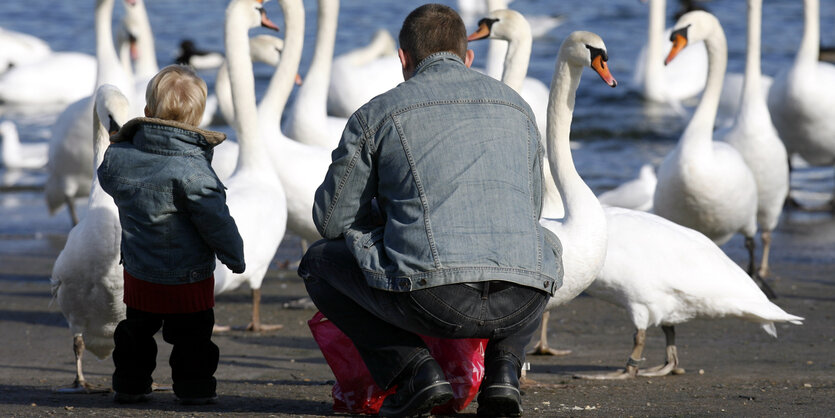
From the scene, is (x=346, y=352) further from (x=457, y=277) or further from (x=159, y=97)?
(x=159, y=97)

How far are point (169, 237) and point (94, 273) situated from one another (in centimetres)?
73

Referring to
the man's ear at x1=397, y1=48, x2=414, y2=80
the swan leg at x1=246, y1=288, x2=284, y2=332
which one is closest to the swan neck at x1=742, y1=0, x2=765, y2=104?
the swan leg at x1=246, y1=288, x2=284, y2=332

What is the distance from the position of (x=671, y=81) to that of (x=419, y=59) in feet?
45.5

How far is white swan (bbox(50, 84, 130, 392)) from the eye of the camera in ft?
15.9

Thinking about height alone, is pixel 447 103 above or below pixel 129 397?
above

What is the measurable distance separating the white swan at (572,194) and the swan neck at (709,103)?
2.01 meters

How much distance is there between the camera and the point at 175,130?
4.28m

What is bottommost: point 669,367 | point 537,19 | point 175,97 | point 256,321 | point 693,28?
point 537,19

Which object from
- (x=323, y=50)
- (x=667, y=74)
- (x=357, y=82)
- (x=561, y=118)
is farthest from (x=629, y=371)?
(x=667, y=74)

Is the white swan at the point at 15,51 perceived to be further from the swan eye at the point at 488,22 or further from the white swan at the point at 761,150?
the swan eye at the point at 488,22

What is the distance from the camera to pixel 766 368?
5.50 metres

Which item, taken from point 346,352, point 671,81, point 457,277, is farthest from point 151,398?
point 671,81

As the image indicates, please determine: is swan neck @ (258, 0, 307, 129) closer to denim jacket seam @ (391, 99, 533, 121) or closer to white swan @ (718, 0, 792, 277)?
white swan @ (718, 0, 792, 277)

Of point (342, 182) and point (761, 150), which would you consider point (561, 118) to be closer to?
point (342, 182)
